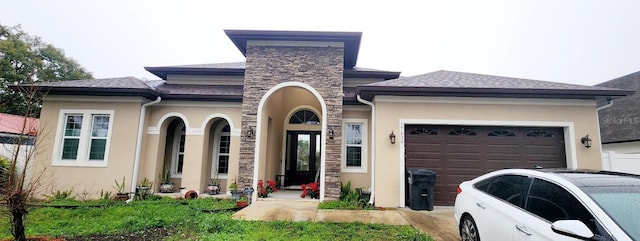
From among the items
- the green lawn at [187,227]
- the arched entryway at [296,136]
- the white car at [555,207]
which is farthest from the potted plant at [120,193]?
the white car at [555,207]

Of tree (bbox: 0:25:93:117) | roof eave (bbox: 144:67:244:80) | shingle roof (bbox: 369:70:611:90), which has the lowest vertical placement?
shingle roof (bbox: 369:70:611:90)

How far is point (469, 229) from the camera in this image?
3.98 meters

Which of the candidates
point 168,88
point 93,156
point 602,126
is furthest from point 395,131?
point 602,126

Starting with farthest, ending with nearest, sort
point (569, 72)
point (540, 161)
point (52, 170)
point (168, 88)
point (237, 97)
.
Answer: point (569, 72)
point (168, 88)
point (237, 97)
point (52, 170)
point (540, 161)

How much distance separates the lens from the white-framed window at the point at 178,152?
9797 millimetres

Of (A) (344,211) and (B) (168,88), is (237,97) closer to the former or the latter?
(B) (168,88)

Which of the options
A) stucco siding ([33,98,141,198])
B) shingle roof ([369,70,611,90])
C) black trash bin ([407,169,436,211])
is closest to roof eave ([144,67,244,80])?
stucco siding ([33,98,141,198])

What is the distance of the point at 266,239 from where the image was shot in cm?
461

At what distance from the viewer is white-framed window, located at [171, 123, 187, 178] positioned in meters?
9.80

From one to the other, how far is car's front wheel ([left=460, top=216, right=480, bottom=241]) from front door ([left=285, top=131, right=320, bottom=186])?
22.4 ft

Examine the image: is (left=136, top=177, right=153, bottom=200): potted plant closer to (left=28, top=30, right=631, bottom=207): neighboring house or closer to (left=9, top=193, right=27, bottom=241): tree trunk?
(left=28, top=30, right=631, bottom=207): neighboring house

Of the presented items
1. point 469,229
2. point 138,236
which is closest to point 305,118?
point 138,236

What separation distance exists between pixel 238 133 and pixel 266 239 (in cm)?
519

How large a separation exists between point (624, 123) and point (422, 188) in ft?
41.5
